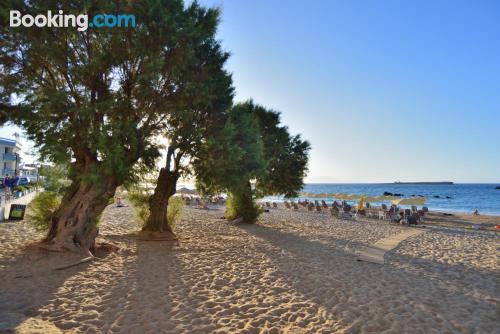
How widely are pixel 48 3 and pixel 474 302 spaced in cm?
1295

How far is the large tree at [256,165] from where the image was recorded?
38.8 ft

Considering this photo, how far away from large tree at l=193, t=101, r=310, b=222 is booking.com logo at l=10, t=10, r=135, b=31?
4.74 metres

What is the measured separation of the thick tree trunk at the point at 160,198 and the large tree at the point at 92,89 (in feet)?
8.43

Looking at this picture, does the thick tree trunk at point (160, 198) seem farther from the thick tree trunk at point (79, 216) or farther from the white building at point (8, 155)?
the white building at point (8, 155)

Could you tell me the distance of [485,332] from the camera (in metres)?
5.09

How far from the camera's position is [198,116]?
38.0 feet

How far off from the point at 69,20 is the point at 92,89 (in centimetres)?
195

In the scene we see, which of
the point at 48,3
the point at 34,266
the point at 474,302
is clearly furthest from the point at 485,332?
the point at 48,3

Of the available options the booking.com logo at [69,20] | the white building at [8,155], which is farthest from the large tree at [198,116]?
the white building at [8,155]

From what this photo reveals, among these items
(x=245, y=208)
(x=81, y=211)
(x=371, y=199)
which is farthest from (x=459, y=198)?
(x=81, y=211)

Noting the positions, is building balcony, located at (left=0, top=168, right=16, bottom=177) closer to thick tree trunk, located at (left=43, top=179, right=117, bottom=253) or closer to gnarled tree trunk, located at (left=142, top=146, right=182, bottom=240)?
gnarled tree trunk, located at (left=142, top=146, right=182, bottom=240)

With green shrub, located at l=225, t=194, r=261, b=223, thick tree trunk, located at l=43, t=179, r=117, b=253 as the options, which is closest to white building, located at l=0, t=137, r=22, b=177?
green shrub, located at l=225, t=194, r=261, b=223

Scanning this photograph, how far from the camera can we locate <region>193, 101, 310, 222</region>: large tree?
466 inches

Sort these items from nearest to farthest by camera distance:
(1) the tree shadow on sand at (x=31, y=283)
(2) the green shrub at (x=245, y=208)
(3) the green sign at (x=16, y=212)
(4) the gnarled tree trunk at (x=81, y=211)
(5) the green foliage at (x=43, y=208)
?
(1) the tree shadow on sand at (x=31, y=283) < (4) the gnarled tree trunk at (x=81, y=211) < (5) the green foliage at (x=43, y=208) < (3) the green sign at (x=16, y=212) < (2) the green shrub at (x=245, y=208)
